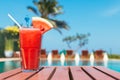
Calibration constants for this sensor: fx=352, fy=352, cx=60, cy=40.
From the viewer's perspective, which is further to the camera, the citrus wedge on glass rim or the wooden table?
the citrus wedge on glass rim

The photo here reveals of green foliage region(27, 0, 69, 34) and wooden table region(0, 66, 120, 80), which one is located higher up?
green foliage region(27, 0, 69, 34)

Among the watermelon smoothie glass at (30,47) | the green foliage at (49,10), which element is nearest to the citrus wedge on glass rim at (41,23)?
the watermelon smoothie glass at (30,47)

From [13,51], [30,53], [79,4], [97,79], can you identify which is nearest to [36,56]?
[30,53]

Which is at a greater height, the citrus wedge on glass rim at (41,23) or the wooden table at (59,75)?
the citrus wedge on glass rim at (41,23)

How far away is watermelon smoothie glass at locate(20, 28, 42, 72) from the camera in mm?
2631

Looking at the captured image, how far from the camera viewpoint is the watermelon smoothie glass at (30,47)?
2.63 meters

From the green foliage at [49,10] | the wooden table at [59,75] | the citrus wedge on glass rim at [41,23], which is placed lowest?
the wooden table at [59,75]

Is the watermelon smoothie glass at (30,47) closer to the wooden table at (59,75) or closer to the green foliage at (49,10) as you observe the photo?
the wooden table at (59,75)

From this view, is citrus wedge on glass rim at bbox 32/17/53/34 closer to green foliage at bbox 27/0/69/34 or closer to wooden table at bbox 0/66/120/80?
wooden table at bbox 0/66/120/80

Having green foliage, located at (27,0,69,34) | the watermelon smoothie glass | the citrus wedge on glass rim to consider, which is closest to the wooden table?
the watermelon smoothie glass

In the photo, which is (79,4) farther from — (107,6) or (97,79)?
(97,79)

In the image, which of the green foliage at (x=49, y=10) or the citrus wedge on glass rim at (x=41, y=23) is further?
the green foliage at (x=49, y=10)

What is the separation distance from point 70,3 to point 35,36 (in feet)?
130

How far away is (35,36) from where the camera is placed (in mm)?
Answer: 2639
